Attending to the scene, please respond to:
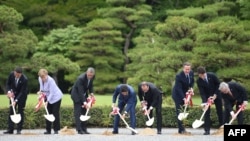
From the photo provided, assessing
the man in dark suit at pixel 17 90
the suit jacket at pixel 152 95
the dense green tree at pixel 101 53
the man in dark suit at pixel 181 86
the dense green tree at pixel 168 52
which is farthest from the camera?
the dense green tree at pixel 101 53

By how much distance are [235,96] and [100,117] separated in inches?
174

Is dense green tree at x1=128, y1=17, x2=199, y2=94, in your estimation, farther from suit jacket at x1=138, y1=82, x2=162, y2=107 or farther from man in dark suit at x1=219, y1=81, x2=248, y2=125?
man in dark suit at x1=219, y1=81, x2=248, y2=125

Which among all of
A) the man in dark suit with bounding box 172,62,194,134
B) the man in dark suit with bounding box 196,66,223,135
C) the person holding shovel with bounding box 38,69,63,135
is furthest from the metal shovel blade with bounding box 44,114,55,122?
the man in dark suit with bounding box 196,66,223,135

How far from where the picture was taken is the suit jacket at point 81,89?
12.4 m

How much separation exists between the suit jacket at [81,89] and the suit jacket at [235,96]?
2.86 m

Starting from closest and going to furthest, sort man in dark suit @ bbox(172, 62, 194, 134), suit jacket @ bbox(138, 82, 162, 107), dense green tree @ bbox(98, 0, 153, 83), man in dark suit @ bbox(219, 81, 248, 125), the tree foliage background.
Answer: man in dark suit @ bbox(219, 81, 248, 125), man in dark suit @ bbox(172, 62, 194, 134), suit jacket @ bbox(138, 82, 162, 107), the tree foliage background, dense green tree @ bbox(98, 0, 153, 83)

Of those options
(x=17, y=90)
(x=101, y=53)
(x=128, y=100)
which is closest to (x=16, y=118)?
(x=17, y=90)

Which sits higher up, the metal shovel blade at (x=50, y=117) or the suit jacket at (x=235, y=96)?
the suit jacket at (x=235, y=96)

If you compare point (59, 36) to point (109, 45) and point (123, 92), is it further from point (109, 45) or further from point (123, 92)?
point (123, 92)

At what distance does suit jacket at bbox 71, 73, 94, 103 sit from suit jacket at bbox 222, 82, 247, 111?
9.40 feet

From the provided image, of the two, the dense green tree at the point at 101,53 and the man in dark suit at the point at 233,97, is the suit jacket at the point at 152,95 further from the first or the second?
the dense green tree at the point at 101,53

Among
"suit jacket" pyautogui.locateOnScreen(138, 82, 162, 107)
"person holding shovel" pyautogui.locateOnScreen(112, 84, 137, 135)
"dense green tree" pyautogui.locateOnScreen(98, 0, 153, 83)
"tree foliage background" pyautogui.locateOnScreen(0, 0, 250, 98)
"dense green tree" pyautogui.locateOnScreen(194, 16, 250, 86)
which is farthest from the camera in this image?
"dense green tree" pyautogui.locateOnScreen(98, 0, 153, 83)

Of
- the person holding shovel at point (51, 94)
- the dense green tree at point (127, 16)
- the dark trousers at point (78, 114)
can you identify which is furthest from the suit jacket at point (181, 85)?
the dense green tree at point (127, 16)

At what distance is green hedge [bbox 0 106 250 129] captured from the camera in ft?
47.3
